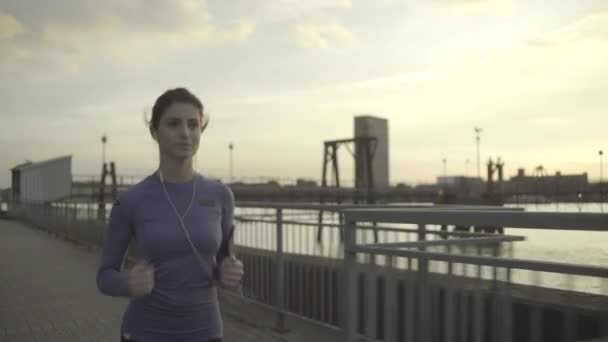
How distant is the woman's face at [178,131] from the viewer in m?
2.01

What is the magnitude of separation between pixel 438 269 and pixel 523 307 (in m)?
0.65

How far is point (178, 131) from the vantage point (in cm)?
201

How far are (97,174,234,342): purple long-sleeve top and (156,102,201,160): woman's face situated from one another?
126mm

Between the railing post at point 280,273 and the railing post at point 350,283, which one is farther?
the railing post at point 280,273

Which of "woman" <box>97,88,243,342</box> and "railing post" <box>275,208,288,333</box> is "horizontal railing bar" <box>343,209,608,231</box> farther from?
"railing post" <box>275,208,288,333</box>

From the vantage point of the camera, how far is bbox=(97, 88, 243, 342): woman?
75.0 inches

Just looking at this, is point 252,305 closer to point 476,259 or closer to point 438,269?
point 438,269

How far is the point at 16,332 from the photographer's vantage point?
6289 mm

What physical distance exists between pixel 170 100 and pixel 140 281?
2.33 ft

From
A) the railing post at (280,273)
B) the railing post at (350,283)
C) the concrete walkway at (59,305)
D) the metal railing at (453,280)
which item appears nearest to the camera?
the metal railing at (453,280)

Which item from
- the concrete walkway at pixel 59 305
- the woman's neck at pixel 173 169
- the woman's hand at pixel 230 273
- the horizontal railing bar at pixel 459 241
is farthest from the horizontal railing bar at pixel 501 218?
the concrete walkway at pixel 59 305

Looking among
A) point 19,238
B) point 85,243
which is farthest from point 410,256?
point 19,238

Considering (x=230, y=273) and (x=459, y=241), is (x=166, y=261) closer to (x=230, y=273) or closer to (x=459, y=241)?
(x=230, y=273)

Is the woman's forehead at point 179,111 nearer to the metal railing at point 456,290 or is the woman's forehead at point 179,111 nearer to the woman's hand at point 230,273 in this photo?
the woman's hand at point 230,273
